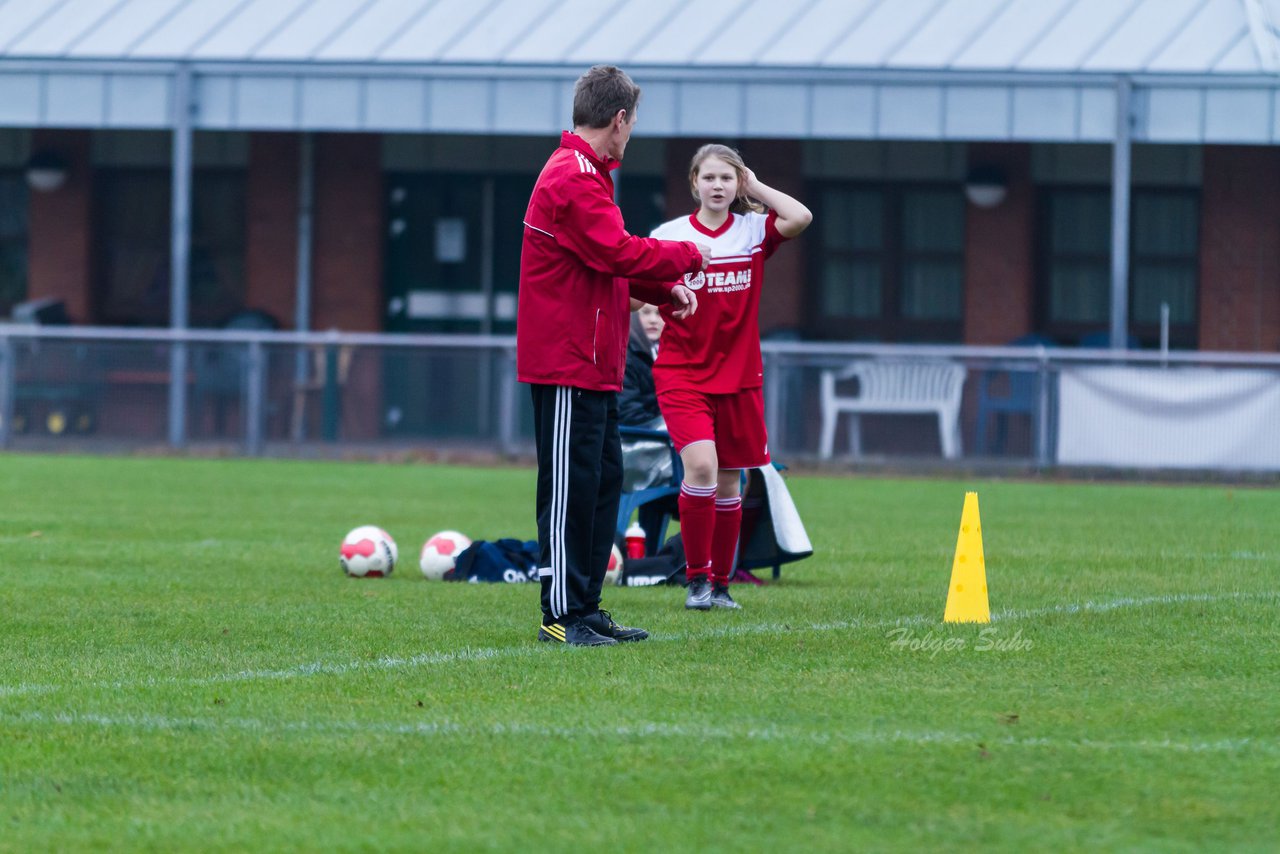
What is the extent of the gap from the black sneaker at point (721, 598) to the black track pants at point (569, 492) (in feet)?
3.47

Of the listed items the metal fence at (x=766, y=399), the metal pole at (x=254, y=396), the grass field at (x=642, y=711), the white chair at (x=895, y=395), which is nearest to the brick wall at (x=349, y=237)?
the metal fence at (x=766, y=399)

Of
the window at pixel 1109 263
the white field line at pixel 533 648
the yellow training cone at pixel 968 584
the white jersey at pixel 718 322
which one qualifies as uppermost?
the window at pixel 1109 263

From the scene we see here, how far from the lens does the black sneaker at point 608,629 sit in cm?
634

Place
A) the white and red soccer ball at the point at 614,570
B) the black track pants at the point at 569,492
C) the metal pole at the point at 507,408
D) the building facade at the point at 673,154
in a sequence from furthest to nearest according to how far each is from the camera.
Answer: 1. the building facade at the point at 673,154
2. the metal pole at the point at 507,408
3. the white and red soccer ball at the point at 614,570
4. the black track pants at the point at 569,492

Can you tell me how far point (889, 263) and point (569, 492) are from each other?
1637cm

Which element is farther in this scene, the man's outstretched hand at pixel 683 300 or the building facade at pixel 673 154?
the building facade at pixel 673 154

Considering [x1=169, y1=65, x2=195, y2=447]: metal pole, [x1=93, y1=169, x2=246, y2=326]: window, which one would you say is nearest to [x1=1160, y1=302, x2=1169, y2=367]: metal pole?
[x1=169, y1=65, x2=195, y2=447]: metal pole

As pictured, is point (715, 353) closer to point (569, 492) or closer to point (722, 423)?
point (722, 423)

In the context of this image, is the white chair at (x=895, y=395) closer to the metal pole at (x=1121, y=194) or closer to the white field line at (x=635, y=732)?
the metal pole at (x=1121, y=194)

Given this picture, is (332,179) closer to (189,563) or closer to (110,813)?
(189,563)

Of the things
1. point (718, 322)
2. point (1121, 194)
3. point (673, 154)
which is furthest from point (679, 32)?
point (718, 322)

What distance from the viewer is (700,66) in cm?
1953

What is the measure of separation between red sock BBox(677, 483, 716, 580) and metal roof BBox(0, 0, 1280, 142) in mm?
12326

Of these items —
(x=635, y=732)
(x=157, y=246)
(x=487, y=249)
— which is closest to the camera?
(x=635, y=732)
